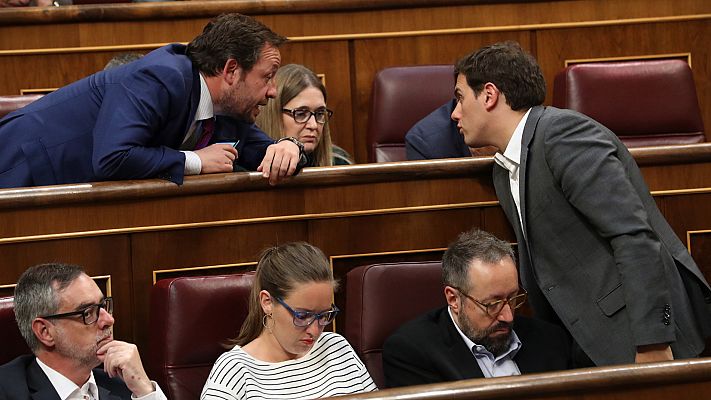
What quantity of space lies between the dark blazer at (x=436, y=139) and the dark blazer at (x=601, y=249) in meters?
0.30

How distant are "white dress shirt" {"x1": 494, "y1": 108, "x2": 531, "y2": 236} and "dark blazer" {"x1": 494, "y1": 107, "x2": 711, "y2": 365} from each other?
14 mm

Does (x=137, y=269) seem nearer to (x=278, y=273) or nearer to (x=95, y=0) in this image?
(x=278, y=273)

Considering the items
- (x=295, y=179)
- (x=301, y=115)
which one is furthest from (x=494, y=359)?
(x=301, y=115)

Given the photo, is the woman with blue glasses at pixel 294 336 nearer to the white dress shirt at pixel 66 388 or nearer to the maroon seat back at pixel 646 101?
the white dress shirt at pixel 66 388

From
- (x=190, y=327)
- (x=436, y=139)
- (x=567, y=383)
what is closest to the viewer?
(x=567, y=383)

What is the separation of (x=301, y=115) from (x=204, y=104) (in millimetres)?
245

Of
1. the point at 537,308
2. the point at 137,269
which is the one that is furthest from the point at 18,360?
the point at 537,308

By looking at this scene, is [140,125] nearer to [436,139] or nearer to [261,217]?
[261,217]

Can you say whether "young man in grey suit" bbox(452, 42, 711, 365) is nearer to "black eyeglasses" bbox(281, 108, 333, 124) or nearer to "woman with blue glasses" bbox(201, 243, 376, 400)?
"woman with blue glasses" bbox(201, 243, 376, 400)

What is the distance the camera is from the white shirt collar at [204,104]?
1.03 m

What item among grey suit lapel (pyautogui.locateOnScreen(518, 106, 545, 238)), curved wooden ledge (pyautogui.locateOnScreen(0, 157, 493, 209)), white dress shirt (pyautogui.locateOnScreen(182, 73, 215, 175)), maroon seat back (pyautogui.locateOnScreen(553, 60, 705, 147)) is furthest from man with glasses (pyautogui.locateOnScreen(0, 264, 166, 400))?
maroon seat back (pyautogui.locateOnScreen(553, 60, 705, 147))

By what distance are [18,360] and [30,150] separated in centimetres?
26

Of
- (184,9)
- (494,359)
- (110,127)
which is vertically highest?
(184,9)

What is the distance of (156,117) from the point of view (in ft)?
3.22
